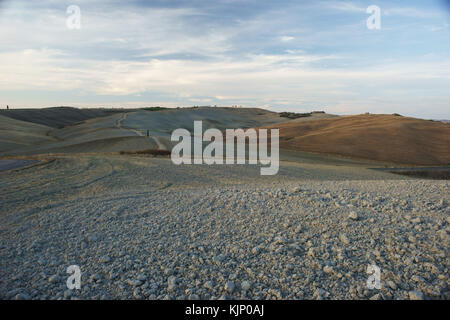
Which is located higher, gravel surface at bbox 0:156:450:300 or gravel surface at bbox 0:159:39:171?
gravel surface at bbox 0:159:39:171

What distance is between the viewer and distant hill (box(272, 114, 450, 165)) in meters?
26.7

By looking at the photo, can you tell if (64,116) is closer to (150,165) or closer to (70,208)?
(150,165)

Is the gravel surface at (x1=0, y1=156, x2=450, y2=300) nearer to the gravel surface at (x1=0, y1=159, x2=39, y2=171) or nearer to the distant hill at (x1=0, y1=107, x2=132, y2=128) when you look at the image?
the gravel surface at (x1=0, y1=159, x2=39, y2=171)

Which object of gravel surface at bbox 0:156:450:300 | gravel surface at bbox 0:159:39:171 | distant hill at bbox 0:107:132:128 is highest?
distant hill at bbox 0:107:132:128

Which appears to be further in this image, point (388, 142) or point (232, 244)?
point (388, 142)

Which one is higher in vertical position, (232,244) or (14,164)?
(14,164)

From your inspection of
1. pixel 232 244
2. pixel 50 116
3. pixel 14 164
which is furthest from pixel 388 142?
pixel 50 116

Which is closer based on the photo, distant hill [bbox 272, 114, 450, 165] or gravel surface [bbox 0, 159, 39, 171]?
gravel surface [bbox 0, 159, 39, 171]

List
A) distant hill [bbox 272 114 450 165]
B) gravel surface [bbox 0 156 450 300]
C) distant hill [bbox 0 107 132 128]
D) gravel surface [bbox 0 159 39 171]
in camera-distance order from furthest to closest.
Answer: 1. distant hill [bbox 0 107 132 128]
2. distant hill [bbox 272 114 450 165]
3. gravel surface [bbox 0 159 39 171]
4. gravel surface [bbox 0 156 450 300]

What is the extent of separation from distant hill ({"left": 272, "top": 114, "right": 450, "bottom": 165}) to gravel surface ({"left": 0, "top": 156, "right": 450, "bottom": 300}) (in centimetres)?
2164

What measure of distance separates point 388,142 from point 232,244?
97.0 ft

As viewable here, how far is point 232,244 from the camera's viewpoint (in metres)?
4.79

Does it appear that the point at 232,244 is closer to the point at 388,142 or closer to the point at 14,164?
the point at 14,164

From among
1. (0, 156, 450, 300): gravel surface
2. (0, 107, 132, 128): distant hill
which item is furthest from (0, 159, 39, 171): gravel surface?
(0, 107, 132, 128): distant hill
